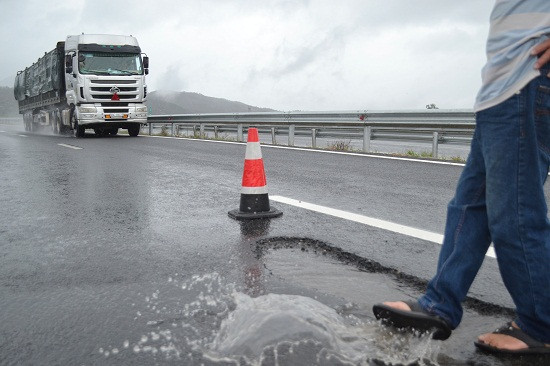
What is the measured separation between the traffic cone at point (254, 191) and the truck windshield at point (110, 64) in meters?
16.3

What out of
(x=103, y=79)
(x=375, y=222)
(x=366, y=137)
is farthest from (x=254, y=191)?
(x=103, y=79)

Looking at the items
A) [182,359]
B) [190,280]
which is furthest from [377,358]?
[190,280]

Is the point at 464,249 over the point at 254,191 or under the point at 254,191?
over

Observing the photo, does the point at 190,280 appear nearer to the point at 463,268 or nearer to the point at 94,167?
the point at 463,268

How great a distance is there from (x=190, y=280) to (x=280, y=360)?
1154 millimetres

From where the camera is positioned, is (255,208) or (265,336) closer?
(265,336)

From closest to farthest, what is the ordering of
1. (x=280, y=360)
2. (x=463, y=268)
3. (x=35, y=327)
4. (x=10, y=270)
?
(x=280, y=360) → (x=463, y=268) → (x=35, y=327) → (x=10, y=270)

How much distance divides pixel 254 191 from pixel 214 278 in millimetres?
1885

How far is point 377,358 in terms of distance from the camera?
221 cm

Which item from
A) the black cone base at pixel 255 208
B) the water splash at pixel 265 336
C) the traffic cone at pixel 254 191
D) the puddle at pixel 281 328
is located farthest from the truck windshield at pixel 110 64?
the water splash at pixel 265 336

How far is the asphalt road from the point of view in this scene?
2.31 m

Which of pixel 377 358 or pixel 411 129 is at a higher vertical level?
pixel 411 129

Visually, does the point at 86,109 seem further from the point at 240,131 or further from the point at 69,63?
the point at 240,131

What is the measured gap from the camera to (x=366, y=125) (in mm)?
12445
